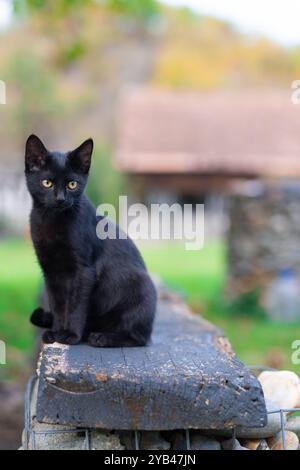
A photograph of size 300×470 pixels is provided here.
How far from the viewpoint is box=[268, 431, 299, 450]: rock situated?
10.2ft

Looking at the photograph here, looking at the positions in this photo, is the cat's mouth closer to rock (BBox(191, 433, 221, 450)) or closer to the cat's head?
the cat's head

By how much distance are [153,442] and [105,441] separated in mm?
198

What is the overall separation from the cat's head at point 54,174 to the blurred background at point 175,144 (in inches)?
39.1

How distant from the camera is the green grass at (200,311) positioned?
24.7ft

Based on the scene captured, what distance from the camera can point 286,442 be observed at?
3.14 metres

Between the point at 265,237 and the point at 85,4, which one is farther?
the point at 265,237

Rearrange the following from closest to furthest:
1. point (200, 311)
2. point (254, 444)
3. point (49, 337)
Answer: point (254, 444)
point (49, 337)
point (200, 311)

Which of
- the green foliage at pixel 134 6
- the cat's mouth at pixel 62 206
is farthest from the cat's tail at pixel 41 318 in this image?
the green foliage at pixel 134 6

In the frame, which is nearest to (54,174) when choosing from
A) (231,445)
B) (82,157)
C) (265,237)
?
(82,157)

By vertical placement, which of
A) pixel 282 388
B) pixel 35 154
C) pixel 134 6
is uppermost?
pixel 134 6

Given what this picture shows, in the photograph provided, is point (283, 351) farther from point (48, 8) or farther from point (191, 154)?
point (191, 154)

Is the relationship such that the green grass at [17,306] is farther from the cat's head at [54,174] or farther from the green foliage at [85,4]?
the green foliage at [85,4]

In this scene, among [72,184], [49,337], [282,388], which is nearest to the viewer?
[72,184]

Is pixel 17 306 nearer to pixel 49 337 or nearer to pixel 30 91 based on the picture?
pixel 49 337
